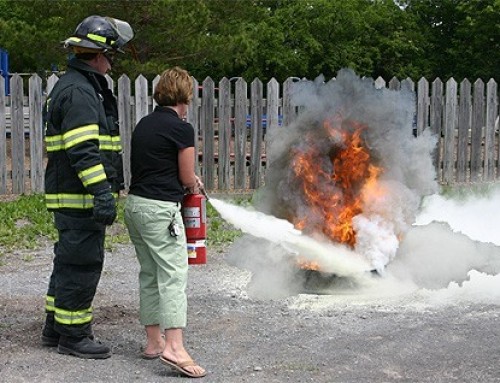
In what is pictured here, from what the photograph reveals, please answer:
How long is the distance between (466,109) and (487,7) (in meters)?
14.5

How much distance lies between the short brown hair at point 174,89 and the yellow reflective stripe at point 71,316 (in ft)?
4.54

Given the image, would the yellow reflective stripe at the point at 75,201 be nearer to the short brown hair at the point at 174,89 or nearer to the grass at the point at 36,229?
the short brown hair at the point at 174,89

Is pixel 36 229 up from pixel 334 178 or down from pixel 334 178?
down

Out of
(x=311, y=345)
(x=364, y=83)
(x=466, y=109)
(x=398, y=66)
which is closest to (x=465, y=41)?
(x=398, y=66)

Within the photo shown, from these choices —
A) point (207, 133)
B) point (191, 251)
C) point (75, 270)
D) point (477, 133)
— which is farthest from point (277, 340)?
point (477, 133)

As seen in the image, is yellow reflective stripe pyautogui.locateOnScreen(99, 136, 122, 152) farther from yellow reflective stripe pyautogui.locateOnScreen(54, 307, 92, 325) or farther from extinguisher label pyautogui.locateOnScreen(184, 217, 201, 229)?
yellow reflective stripe pyautogui.locateOnScreen(54, 307, 92, 325)

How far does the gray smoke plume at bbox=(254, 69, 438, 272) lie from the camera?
6.26 m

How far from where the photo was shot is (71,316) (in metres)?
4.82

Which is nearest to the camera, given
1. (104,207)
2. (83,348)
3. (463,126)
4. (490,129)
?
(104,207)

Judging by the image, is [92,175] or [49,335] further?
[49,335]

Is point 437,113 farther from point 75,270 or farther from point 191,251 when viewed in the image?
point 75,270

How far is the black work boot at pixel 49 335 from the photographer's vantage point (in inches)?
198

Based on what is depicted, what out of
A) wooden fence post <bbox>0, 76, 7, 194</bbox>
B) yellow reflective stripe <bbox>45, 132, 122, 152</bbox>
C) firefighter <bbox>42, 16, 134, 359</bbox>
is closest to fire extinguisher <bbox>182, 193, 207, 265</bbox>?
firefighter <bbox>42, 16, 134, 359</bbox>

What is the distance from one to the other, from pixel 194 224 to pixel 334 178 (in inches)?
66.2
